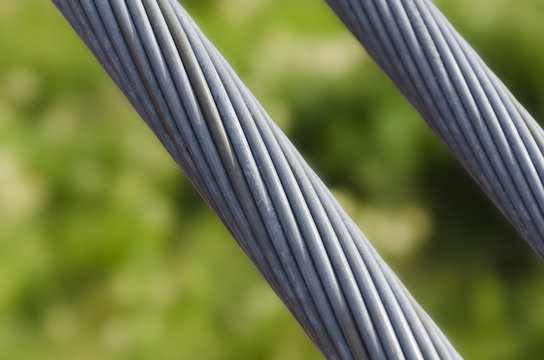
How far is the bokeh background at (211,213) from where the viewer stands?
0.63 metres

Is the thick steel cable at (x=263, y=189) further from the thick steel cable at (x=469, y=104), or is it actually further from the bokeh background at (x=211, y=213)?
the bokeh background at (x=211, y=213)

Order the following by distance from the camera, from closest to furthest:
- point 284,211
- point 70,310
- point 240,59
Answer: point 284,211 < point 70,310 < point 240,59

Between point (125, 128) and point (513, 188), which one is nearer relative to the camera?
point (513, 188)

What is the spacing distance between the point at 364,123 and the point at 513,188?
460 millimetres

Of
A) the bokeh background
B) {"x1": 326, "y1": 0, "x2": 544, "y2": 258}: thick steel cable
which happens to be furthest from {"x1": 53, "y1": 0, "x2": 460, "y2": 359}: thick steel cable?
the bokeh background

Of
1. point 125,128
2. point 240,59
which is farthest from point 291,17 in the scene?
point 125,128

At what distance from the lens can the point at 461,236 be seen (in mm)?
691

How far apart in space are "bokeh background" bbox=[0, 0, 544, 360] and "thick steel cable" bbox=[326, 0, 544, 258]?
37cm

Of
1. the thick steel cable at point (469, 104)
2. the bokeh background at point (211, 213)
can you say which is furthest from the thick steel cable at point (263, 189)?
the bokeh background at point (211, 213)

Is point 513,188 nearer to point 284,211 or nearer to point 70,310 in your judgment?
point 284,211

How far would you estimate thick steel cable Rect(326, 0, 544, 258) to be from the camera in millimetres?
275

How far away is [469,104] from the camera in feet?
0.91

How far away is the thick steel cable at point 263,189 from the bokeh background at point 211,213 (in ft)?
1.37

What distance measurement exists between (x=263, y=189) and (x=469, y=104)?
0.30 feet
